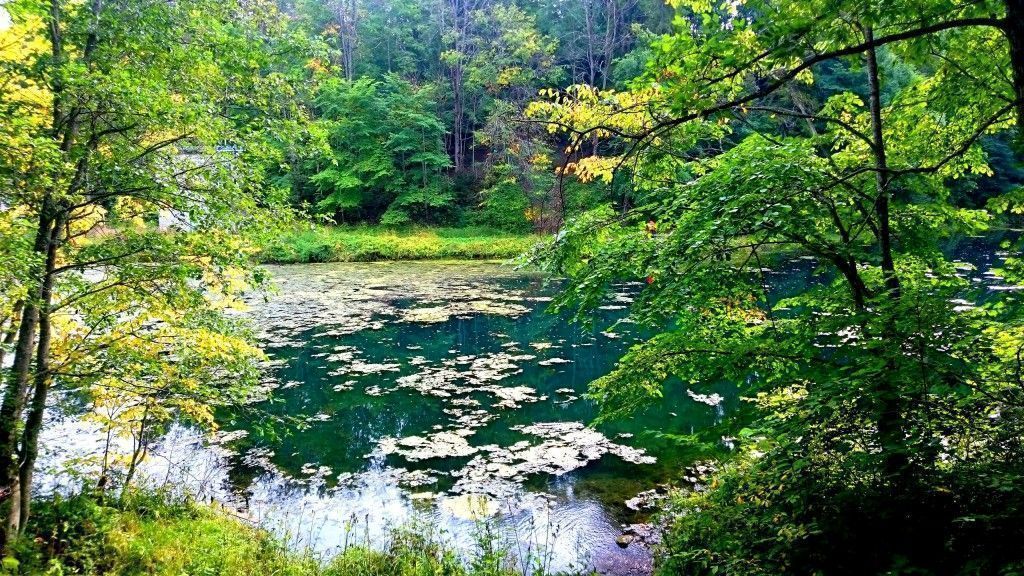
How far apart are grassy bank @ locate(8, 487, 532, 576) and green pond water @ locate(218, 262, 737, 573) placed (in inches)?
25.1

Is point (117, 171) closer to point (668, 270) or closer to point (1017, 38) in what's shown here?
point (668, 270)

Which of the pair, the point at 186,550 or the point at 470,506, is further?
the point at 470,506

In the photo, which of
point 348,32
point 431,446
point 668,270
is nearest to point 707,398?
point 431,446

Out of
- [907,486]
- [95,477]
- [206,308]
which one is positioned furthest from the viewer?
[95,477]

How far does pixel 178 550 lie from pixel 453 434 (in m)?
4.36

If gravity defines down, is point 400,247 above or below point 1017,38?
below

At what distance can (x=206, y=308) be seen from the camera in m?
5.62

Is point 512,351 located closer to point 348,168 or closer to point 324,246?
point 324,246

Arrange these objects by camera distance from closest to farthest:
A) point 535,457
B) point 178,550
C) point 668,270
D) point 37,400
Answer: point 668,270 < point 37,400 < point 178,550 < point 535,457

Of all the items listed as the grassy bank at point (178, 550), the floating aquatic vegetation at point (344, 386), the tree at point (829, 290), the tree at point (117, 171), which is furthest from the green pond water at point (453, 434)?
the tree at point (117, 171)

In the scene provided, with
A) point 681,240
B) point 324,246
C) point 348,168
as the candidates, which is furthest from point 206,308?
point 348,168

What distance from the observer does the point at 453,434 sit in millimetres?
8727

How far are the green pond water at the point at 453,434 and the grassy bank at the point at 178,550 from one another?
637 millimetres

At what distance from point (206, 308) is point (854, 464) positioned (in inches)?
230
